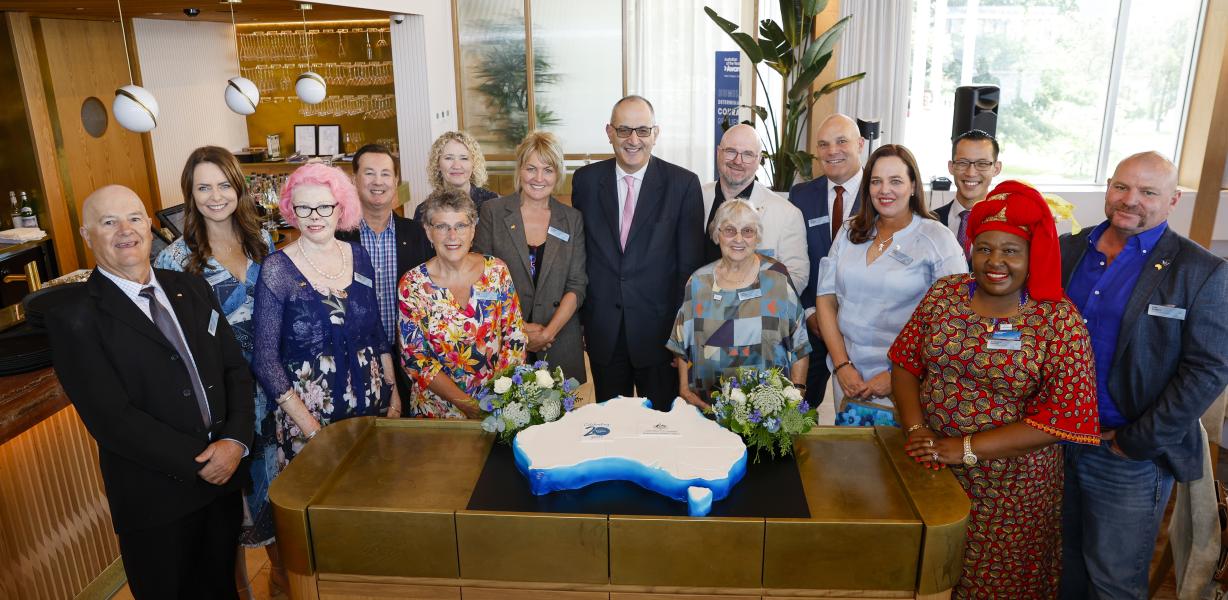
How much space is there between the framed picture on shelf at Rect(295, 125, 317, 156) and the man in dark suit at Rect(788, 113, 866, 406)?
6436 millimetres

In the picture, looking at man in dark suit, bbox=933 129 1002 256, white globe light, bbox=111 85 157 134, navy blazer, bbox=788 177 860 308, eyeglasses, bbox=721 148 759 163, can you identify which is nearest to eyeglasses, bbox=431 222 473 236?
eyeglasses, bbox=721 148 759 163

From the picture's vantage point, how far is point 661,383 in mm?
3684

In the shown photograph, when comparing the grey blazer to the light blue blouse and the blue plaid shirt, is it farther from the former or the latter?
the light blue blouse

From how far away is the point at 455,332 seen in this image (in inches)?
111

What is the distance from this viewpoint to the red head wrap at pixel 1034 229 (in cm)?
213

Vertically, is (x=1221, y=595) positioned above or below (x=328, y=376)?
below

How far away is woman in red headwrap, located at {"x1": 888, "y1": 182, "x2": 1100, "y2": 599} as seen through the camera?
216cm

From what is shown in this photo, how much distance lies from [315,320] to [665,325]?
60.0 inches

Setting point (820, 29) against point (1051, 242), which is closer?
point (1051, 242)

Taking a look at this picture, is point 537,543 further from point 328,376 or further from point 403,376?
point 403,376

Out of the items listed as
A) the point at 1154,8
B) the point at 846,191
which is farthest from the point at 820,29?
the point at 846,191

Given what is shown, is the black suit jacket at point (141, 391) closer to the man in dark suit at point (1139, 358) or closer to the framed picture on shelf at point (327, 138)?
the man in dark suit at point (1139, 358)

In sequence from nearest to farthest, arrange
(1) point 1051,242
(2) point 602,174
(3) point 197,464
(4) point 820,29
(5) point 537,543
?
1. (5) point 537,543
2. (1) point 1051,242
3. (3) point 197,464
4. (2) point 602,174
5. (4) point 820,29

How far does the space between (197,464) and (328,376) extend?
1.73 feet
